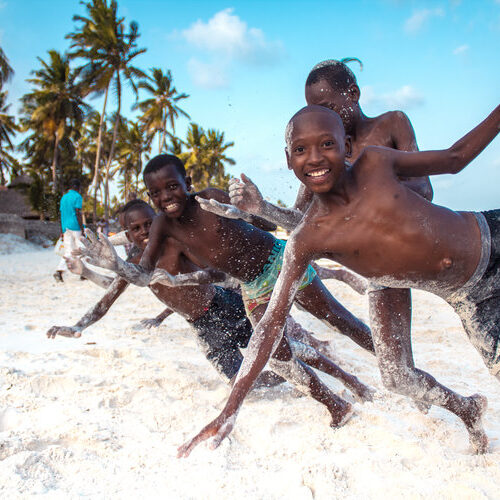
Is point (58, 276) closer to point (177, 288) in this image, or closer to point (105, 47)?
point (177, 288)

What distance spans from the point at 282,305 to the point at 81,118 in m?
27.4

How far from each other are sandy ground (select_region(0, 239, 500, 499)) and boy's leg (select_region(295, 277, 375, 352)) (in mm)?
417

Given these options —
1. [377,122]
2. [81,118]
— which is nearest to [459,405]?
[377,122]

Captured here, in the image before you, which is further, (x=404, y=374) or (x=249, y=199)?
(x=249, y=199)

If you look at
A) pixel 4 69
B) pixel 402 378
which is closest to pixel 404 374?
pixel 402 378

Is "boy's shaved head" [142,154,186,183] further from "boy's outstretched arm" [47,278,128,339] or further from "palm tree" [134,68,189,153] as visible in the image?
"palm tree" [134,68,189,153]

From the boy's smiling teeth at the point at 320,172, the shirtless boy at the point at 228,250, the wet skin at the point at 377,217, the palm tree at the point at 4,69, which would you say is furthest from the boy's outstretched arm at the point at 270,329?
the palm tree at the point at 4,69

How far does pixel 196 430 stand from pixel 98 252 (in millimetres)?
1155

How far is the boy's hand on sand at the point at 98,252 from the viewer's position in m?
2.58

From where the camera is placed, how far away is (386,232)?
71.9 inches

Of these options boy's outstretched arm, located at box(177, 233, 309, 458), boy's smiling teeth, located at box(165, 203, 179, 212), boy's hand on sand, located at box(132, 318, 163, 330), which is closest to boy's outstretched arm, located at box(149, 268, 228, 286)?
boy's smiling teeth, located at box(165, 203, 179, 212)

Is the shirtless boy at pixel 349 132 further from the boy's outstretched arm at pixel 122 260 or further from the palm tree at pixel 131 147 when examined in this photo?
the palm tree at pixel 131 147

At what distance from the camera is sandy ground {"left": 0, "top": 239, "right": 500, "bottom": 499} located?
1812 mm

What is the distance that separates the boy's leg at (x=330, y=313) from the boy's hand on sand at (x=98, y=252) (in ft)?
3.79
